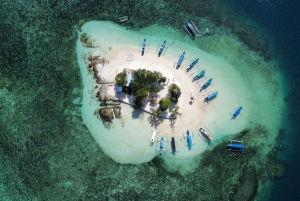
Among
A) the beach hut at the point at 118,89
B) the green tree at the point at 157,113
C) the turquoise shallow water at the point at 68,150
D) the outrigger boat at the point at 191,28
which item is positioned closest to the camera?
the green tree at the point at 157,113

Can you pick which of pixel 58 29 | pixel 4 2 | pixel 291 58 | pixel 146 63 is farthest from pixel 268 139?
pixel 4 2

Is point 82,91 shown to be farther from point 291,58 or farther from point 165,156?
point 291,58

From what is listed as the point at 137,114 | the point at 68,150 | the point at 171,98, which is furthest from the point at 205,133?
the point at 68,150

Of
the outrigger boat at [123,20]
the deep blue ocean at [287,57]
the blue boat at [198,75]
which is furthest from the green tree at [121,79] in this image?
the deep blue ocean at [287,57]

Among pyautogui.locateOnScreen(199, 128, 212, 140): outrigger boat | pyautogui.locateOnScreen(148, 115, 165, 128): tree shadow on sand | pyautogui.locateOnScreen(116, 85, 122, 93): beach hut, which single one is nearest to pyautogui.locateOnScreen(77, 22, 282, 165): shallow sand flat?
pyautogui.locateOnScreen(148, 115, 165, 128): tree shadow on sand

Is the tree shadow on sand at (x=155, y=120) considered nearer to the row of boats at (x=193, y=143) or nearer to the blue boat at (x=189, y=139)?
the row of boats at (x=193, y=143)

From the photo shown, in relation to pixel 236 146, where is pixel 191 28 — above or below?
above

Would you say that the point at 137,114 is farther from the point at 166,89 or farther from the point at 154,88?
the point at 166,89
